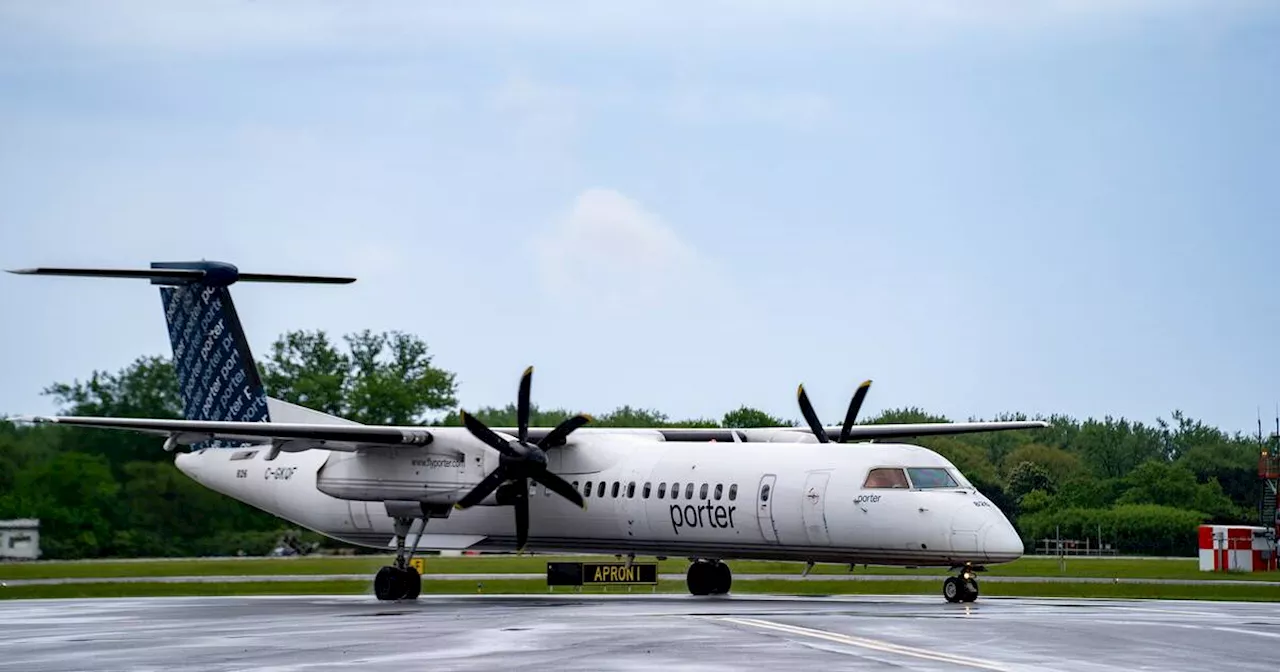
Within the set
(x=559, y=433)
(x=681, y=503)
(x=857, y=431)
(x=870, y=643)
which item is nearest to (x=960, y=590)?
(x=681, y=503)

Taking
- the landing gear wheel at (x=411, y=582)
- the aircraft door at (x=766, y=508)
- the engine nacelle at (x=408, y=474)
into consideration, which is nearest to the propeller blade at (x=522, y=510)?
the engine nacelle at (x=408, y=474)

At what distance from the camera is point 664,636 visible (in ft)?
65.5

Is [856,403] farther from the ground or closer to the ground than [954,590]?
farther from the ground

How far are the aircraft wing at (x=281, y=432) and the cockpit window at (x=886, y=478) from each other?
9.42 metres

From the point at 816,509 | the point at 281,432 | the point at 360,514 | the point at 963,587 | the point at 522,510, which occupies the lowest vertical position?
the point at 963,587

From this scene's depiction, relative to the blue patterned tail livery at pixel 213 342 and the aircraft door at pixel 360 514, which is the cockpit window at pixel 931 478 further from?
the blue patterned tail livery at pixel 213 342

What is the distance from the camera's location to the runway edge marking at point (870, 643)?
16156mm

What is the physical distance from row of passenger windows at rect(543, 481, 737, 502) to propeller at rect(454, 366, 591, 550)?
45 cm

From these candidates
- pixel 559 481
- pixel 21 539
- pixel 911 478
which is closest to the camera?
pixel 911 478

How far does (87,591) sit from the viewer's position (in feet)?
127

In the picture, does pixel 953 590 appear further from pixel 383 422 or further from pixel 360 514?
pixel 383 422

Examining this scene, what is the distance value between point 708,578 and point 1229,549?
902 inches

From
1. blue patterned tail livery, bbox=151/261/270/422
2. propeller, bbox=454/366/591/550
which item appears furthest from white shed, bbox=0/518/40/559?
propeller, bbox=454/366/591/550

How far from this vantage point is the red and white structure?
48.8 m
